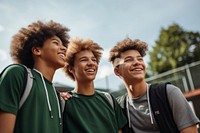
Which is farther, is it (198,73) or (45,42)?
(198,73)

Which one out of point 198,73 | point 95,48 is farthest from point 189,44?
point 95,48

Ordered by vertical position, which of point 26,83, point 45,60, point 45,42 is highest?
point 45,42

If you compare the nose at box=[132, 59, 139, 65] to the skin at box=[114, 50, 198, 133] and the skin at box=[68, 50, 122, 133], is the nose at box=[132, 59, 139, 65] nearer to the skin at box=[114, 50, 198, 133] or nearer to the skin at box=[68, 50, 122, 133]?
the skin at box=[114, 50, 198, 133]

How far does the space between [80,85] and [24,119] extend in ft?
4.37

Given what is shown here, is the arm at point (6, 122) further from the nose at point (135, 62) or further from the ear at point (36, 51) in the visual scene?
the nose at point (135, 62)

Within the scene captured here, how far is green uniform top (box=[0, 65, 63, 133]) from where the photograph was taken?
6.88 ft

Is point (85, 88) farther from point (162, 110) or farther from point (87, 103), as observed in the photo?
point (162, 110)

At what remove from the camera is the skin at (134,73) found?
3484mm

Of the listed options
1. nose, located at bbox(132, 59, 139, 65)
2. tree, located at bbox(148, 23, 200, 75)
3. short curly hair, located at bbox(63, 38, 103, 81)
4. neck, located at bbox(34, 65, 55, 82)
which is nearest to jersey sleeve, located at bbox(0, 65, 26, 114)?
neck, located at bbox(34, 65, 55, 82)

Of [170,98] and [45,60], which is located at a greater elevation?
[45,60]

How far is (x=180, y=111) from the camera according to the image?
9.57ft

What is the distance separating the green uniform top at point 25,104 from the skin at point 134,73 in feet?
4.62

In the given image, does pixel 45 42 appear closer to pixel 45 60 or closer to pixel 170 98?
pixel 45 60

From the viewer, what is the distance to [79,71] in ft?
11.3
